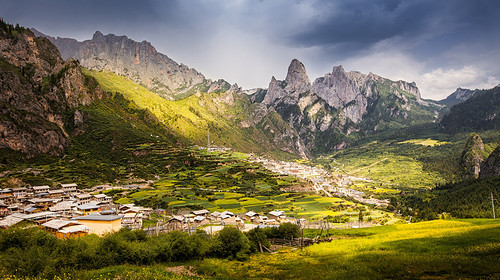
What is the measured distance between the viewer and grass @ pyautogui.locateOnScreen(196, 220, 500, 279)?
74.8ft

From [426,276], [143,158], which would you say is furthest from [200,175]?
[426,276]

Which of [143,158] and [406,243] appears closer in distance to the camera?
[406,243]

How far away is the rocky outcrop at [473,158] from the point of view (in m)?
164

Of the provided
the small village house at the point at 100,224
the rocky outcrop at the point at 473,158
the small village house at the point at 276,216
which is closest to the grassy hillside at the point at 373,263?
the small village house at the point at 100,224

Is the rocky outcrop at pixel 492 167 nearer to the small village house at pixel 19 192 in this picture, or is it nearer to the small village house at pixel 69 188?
the small village house at pixel 69 188

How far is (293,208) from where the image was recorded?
91.2 meters

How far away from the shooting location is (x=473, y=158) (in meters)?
170

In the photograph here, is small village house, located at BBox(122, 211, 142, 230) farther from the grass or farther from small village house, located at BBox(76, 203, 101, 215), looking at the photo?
the grass

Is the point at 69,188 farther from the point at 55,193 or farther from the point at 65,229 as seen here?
the point at 65,229

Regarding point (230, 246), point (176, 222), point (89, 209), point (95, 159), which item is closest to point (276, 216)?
point (176, 222)

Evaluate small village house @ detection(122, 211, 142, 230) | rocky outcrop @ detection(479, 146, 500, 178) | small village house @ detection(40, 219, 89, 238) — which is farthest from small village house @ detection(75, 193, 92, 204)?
rocky outcrop @ detection(479, 146, 500, 178)

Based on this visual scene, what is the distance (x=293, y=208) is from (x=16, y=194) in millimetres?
84283

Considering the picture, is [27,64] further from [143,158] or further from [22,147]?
[143,158]

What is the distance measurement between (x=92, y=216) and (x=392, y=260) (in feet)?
176
